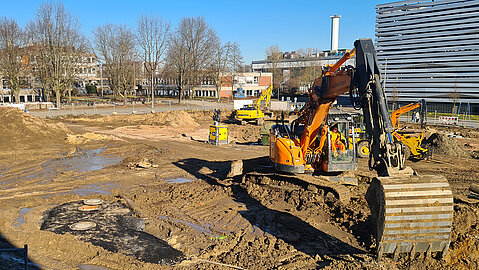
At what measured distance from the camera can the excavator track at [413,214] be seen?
23.0ft

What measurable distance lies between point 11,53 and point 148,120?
23.2 meters

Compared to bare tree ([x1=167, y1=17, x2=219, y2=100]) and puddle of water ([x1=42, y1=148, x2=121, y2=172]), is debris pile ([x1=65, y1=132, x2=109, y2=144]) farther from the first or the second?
bare tree ([x1=167, y1=17, x2=219, y2=100])

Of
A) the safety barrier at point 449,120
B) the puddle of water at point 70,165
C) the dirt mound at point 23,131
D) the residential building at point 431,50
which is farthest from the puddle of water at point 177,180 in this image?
the residential building at point 431,50

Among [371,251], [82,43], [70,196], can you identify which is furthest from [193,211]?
[82,43]

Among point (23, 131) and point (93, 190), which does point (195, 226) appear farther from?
point (23, 131)

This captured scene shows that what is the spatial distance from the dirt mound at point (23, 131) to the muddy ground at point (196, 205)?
0.26 ft

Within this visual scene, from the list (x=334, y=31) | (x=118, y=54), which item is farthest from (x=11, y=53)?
(x=334, y=31)

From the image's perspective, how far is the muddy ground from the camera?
26.4ft

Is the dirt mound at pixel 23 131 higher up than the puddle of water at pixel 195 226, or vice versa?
the dirt mound at pixel 23 131

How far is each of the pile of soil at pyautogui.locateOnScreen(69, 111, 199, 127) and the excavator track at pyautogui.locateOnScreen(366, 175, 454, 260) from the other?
2604 cm

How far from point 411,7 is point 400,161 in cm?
5072

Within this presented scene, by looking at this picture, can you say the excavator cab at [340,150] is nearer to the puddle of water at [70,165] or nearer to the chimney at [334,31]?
the puddle of water at [70,165]

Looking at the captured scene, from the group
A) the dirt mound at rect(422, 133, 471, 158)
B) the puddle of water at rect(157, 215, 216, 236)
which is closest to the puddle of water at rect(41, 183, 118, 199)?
the puddle of water at rect(157, 215, 216, 236)

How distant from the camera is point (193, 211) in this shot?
11.7 meters
